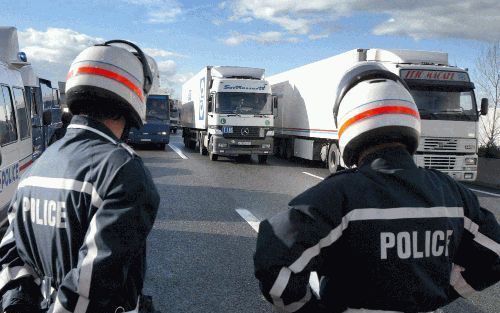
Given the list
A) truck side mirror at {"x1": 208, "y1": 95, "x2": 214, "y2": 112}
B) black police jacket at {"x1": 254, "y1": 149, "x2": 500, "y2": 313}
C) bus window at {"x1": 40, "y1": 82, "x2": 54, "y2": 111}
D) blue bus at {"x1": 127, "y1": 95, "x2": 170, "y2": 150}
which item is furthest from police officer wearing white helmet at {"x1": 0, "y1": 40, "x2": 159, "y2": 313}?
blue bus at {"x1": 127, "y1": 95, "x2": 170, "y2": 150}

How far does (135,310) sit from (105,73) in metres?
0.95

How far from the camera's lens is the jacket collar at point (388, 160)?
1.81m

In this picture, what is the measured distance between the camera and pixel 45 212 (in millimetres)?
1881

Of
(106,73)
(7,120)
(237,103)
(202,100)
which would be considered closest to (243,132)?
(237,103)

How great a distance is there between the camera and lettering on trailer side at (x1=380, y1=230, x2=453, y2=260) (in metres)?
1.71

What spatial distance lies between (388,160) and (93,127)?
3.69ft

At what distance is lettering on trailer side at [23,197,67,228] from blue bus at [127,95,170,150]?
22.5 meters

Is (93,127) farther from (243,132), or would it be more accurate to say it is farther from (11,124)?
(243,132)

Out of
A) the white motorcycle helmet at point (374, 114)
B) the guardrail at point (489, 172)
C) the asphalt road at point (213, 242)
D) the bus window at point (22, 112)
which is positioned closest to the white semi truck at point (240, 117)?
the asphalt road at point (213, 242)

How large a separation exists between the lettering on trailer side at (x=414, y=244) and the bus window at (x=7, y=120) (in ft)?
17.2

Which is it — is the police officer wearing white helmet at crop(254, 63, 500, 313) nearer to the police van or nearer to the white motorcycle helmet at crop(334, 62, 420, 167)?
the white motorcycle helmet at crop(334, 62, 420, 167)

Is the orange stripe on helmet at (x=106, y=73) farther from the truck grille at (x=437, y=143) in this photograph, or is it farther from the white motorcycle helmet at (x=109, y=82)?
the truck grille at (x=437, y=143)

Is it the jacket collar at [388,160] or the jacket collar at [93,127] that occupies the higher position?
the jacket collar at [93,127]

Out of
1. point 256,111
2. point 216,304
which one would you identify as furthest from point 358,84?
point 256,111
